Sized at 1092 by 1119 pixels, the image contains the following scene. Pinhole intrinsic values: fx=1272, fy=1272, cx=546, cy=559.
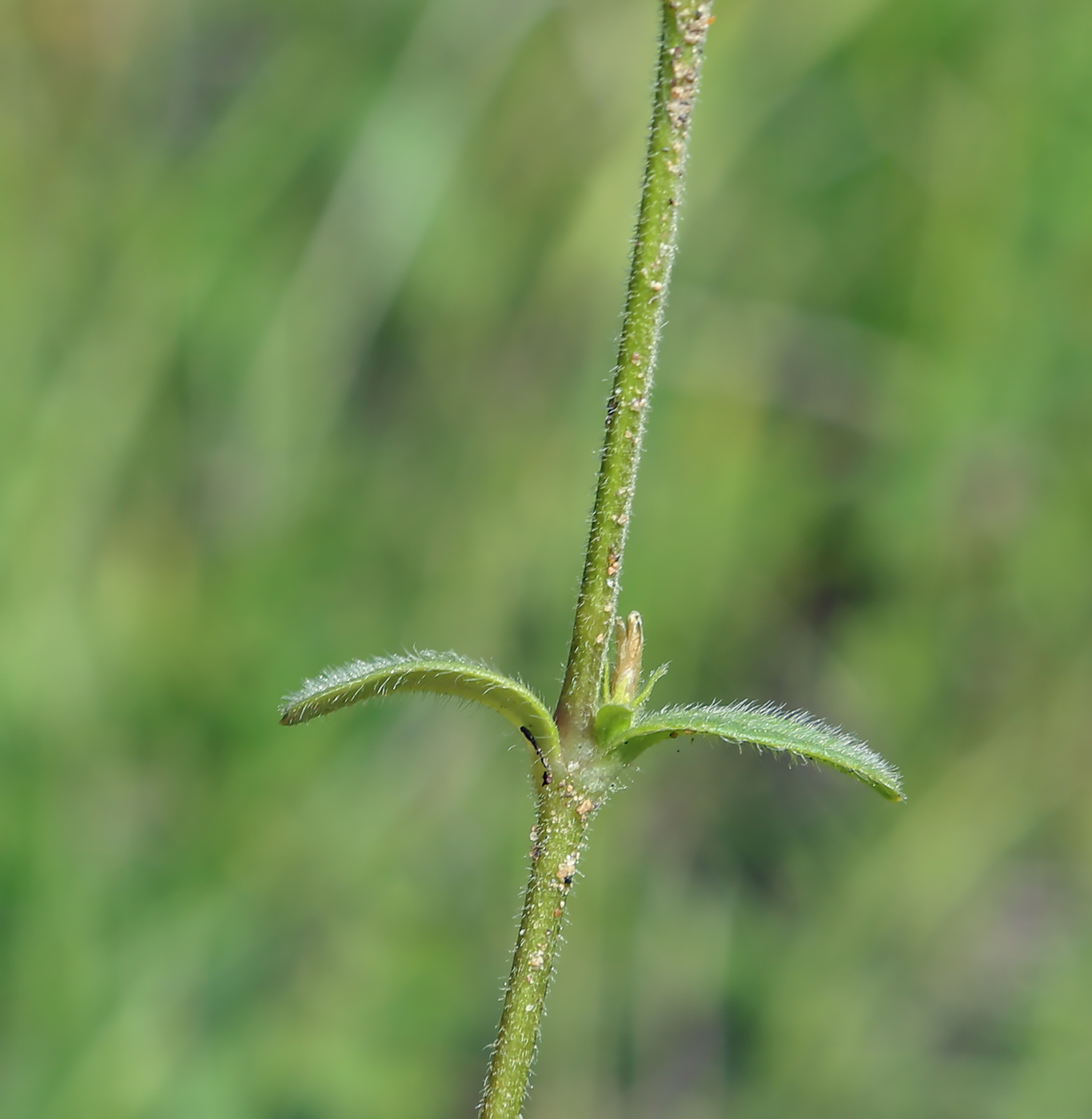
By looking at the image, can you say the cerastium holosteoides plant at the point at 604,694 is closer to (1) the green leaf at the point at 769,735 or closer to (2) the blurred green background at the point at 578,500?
(1) the green leaf at the point at 769,735

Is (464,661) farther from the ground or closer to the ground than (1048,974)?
farther from the ground

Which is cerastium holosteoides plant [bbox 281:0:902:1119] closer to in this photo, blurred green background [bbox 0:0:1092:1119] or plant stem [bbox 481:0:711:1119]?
plant stem [bbox 481:0:711:1119]

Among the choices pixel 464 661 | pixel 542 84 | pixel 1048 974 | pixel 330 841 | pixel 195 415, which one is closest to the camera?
pixel 464 661

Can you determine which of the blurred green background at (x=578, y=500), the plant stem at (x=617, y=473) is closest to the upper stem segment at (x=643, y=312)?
the plant stem at (x=617, y=473)

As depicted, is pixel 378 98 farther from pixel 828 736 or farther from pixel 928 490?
pixel 828 736

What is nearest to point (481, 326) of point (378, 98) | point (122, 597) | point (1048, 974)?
point (378, 98)

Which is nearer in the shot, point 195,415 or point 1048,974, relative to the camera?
point 1048,974
